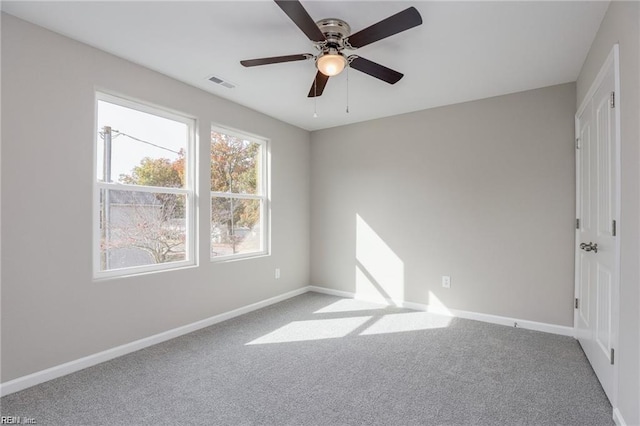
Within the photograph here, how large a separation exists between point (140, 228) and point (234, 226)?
1142 millimetres

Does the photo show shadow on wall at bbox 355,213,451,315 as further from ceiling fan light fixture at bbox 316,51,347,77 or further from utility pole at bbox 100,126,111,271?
utility pole at bbox 100,126,111,271

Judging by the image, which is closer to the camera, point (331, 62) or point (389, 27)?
point (389, 27)

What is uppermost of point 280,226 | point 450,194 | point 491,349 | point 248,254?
point 450,194

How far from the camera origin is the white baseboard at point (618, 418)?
177 centimetres

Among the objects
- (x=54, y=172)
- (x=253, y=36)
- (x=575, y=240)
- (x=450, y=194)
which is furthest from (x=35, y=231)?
(x=575, y=240)

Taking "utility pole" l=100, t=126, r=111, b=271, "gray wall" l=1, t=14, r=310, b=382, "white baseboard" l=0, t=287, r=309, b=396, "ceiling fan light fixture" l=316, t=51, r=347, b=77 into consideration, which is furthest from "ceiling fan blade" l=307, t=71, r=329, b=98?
"white baseboard" l=0, t=287, r=309, b=396

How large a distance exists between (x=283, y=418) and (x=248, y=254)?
7.96 feet

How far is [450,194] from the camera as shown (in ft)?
12.7

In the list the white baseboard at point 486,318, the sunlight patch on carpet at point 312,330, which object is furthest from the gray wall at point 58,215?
the white baseboard at point 486,318

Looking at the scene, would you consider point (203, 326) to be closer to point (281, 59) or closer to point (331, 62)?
point (281, 59)

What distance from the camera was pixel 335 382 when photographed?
7.68 ft

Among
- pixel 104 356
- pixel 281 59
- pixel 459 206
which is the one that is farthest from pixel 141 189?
pixel 459 206

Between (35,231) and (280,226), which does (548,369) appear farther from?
(35,231)

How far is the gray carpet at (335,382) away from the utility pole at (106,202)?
0.89 metres
